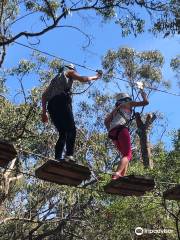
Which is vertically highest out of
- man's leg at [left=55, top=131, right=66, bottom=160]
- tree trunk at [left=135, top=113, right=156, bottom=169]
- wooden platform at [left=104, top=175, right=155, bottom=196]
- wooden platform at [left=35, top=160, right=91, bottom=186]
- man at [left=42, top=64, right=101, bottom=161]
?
tree trunk at [left=135, top=113, right=156, bottom=169]

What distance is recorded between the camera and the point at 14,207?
15.4m

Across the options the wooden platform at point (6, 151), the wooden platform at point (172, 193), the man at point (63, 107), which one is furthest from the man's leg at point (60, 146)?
the wooden platform at point (172, 193)

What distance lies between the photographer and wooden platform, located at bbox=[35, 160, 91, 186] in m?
4.96

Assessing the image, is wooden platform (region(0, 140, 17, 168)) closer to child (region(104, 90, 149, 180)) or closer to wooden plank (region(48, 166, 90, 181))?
wooden plank (region(48, 166, 90, 181))

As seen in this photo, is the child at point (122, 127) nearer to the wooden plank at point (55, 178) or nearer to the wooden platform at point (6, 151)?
the wooden plank at point (55, 178)

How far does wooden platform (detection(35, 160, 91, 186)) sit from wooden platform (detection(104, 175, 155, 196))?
38 centimetres

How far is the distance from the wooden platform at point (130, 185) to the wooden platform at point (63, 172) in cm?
38

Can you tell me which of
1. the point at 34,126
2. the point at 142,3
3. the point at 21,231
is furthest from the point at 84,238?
the point at 142,3

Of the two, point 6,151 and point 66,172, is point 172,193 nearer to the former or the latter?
point 66,172

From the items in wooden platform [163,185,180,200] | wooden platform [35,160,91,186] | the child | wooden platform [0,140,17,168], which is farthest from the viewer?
wooden platform [163,185,180,200]

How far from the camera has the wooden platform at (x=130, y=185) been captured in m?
5.28

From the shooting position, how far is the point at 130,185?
5.41 metres

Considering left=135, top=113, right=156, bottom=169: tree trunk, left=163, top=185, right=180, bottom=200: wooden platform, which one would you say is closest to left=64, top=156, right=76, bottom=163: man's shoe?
left=163, top=185, right=180, bottom=200: wooden platform

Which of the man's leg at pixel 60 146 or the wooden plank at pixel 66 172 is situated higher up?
the man's leg at pixel 60 146
